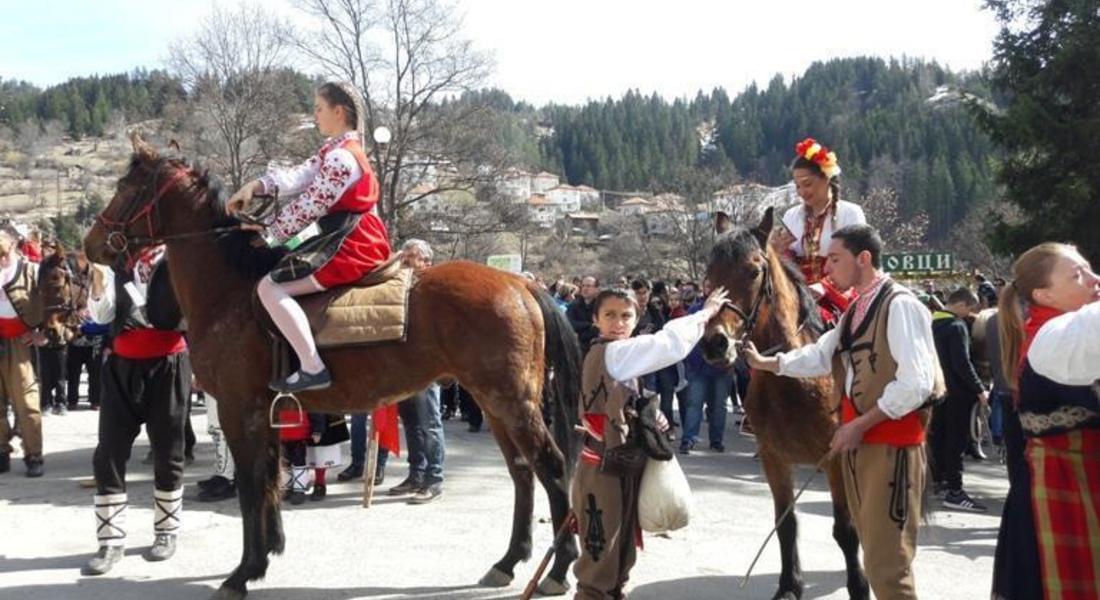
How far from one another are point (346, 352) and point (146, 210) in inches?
63.5

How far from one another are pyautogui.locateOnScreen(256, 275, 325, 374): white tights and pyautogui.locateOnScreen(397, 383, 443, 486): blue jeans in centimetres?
280

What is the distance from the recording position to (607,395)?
4.45 metres

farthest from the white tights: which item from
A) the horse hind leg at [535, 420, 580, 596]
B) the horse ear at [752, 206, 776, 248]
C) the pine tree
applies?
the pine tree

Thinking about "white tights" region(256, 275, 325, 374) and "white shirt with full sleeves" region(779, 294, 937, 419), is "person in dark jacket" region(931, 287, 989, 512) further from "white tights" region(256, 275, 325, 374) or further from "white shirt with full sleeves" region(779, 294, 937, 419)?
"white tights" region(256, 275, 325, 374)

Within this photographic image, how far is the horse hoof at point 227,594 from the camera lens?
529 centimetres

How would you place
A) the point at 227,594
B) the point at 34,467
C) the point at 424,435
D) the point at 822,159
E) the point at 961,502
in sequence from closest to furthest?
the point at 227,594, the point at 822,159, the point at 424,435, the point at 961,502, the point at 34,467

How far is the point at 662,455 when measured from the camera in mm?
4461

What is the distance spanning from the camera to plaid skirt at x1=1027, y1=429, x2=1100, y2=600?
3559mm

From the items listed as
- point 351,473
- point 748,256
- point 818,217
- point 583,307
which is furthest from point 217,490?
point 583,307

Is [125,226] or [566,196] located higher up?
[566,196]

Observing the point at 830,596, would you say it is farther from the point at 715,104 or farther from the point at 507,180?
the point at 715,104

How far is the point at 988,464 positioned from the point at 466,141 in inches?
895

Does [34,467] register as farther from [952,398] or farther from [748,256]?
[952,398]

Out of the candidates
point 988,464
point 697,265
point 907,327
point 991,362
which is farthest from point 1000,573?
point 697,265
